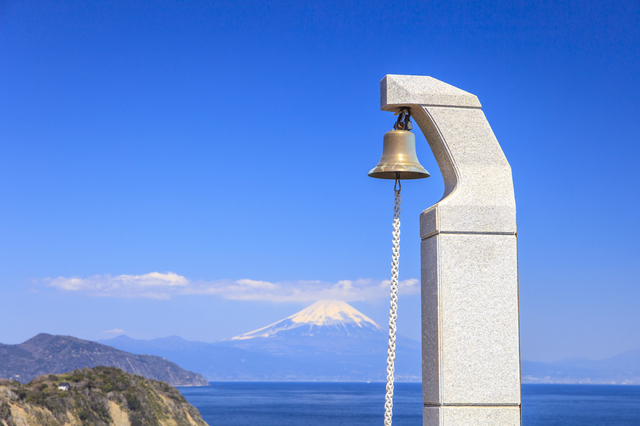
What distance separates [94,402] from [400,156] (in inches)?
2239

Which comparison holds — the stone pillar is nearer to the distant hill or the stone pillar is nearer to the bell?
the bell

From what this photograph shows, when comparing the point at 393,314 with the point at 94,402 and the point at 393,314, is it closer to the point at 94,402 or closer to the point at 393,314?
the point at 393,314

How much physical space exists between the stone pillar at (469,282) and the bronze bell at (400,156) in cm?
48

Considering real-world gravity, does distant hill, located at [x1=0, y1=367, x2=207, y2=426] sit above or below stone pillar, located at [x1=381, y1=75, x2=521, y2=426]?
below

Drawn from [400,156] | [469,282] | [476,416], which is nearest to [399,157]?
[400,156]

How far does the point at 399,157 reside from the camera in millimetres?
6406

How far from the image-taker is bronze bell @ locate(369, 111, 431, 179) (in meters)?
6.36

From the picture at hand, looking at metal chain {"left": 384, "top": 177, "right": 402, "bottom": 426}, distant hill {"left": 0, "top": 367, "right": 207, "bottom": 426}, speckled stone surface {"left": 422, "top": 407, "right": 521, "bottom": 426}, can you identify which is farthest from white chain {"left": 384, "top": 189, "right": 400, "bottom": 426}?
distant hill {"left": 0, "top": 367, "right": 207, "bottom": 426}

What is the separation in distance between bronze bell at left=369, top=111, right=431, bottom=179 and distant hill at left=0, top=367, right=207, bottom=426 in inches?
1684

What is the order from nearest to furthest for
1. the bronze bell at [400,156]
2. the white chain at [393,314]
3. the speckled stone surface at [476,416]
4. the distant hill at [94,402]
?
the speckled stone surface at [476,416] → the white chain at [393,314] → the bronze bell at [400,156] → the distant hill at [94,402]

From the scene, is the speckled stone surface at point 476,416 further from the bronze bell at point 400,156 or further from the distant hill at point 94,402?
the distant hill at point 94,402

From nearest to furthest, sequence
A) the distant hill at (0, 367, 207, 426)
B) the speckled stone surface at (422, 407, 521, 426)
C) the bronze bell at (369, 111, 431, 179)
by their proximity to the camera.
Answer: the speckled stone surface at (422, 407, 521, 426), the bronze bell at (369, 111, 431, 179), the distant hill at (0, 367, 207, 426)

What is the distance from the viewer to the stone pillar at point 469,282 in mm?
5413

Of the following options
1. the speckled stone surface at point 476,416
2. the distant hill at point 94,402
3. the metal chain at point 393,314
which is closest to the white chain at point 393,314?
the metal chain at point 393,314
